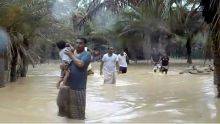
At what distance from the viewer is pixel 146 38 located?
115 feet

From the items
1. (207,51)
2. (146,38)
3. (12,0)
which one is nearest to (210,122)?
(207,51)

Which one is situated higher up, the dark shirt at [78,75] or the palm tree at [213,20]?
the palm tree at [213,20]

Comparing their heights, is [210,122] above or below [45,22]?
below

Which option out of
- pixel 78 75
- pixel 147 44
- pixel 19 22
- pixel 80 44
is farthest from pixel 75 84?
pixel 147 44

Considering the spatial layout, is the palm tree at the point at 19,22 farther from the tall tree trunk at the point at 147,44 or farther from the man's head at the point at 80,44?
the tall tree trunk at the point at 147,44

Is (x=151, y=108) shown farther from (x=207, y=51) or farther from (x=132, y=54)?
(x=132, y=54)

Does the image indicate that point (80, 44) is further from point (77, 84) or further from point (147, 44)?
point (147, 44)

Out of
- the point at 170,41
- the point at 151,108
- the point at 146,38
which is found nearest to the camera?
the point at 151,108

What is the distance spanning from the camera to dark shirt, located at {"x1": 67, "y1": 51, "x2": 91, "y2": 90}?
7.74 m

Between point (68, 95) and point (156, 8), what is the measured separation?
441 cm

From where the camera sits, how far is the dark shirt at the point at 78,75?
25.4ft

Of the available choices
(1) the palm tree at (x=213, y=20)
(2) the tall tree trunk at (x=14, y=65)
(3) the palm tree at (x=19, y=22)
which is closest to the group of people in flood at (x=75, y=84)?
(1) the palm tree at (x=213, y=20)

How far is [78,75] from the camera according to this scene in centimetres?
777

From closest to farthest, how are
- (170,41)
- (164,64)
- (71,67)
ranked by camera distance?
1. (71,67)
2. (164,64)
3. (170,41)
